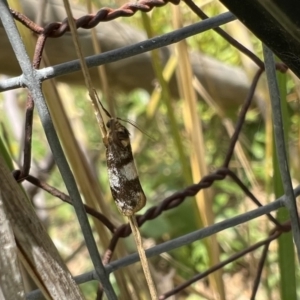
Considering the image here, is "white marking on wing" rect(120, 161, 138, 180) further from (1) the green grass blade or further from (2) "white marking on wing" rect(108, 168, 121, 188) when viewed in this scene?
(1) the green grass blade

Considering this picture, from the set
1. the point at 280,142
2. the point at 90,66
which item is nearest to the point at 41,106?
the point at 90,66

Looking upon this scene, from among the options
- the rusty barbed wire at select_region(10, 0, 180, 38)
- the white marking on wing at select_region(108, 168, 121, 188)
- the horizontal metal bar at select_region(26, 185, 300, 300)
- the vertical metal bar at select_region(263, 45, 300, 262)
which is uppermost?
the rusty barbed wire at select_region(10, 0, 180, 38)

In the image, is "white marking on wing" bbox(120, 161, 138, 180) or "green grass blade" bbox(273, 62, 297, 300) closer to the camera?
"white marking on wing" bbox(120, 161, 138, 180)

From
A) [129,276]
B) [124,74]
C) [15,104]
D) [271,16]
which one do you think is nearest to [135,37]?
[124,74]

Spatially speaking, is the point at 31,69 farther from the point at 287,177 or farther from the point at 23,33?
the point at 287,177

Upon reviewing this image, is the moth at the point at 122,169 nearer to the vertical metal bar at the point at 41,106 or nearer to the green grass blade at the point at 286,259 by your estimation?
the vertical metal bar at the point at 41,106

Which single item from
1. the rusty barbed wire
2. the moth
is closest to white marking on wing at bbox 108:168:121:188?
the moth
